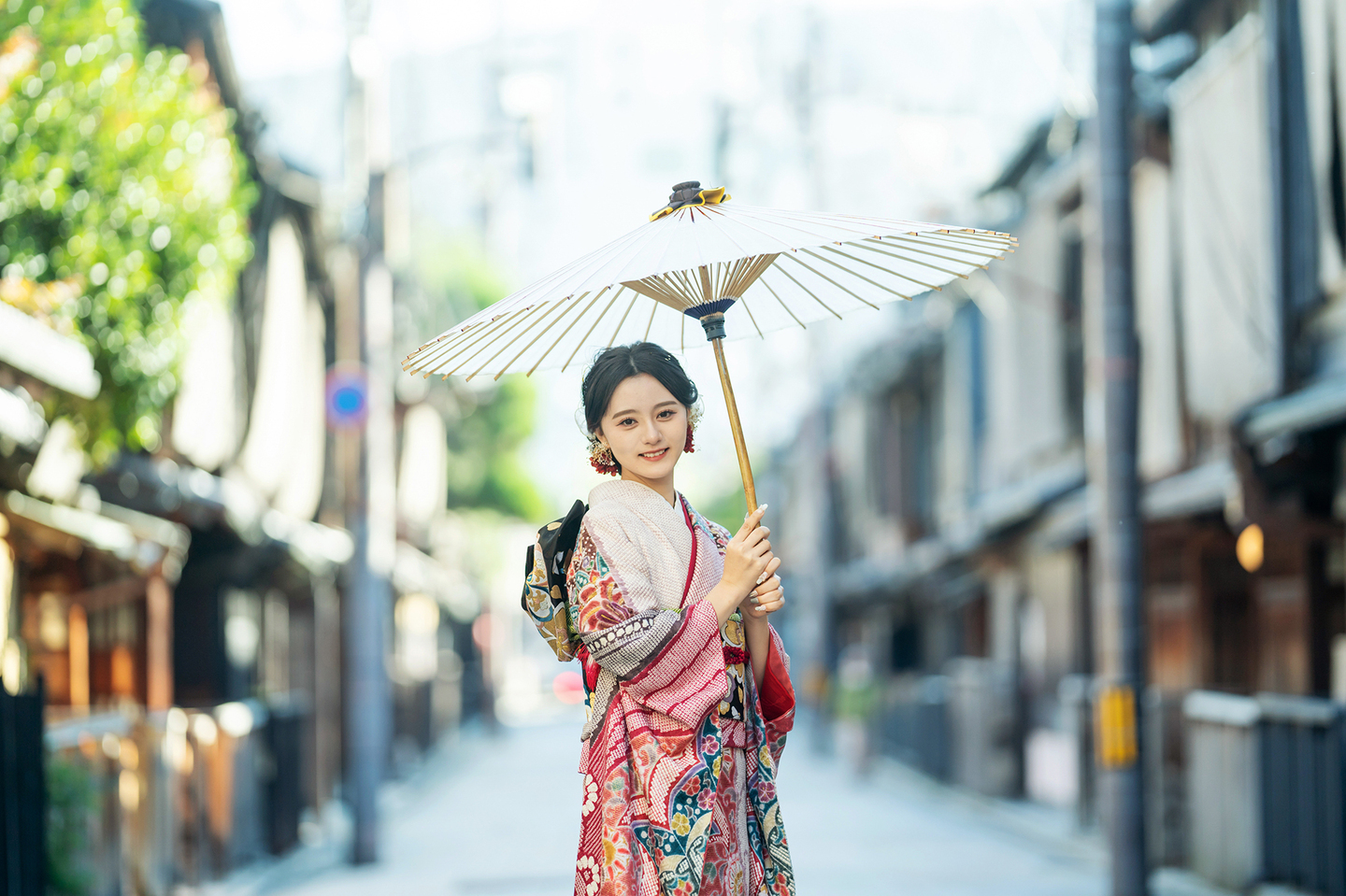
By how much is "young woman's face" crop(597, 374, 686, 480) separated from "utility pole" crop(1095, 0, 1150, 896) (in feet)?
19.0

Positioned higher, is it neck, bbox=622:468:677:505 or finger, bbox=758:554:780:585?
neck, bbox=622:468:677:505

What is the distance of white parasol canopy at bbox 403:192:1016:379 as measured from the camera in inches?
149

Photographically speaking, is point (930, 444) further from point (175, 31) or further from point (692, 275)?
point (692, 275)

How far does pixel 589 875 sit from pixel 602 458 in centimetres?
102

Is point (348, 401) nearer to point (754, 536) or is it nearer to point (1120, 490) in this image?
point (1120, 490)

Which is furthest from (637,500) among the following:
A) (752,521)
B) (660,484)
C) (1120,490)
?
(1120,490)

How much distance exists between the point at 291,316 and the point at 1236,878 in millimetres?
10438

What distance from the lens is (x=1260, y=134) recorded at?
11.0 metres

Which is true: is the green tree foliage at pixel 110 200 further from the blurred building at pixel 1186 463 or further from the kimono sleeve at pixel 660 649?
the blurred building at pixel 1186 463

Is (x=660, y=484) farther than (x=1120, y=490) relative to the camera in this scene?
No

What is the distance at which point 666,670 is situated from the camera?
368 cm

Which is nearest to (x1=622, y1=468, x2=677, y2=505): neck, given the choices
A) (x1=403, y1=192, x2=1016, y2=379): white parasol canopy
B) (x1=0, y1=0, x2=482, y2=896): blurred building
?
(x1=403, y1=192, x2=1016, y2=379): white parasol canopy

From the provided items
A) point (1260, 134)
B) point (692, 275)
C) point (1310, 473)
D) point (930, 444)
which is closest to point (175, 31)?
point (1260, 134)

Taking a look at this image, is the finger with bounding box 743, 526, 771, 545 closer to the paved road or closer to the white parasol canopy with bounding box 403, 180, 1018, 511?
the white parasol canopy with bounding box 403, 180, 1018, 511
